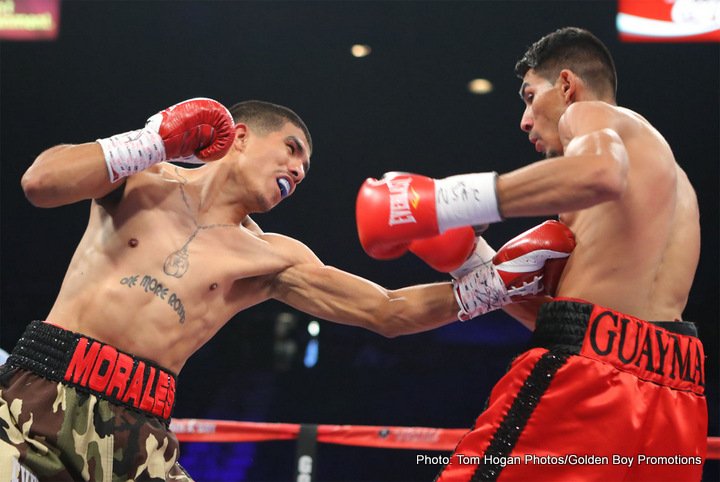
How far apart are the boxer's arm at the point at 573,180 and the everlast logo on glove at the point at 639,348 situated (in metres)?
0.26

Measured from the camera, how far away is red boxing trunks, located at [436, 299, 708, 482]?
4.74 ft

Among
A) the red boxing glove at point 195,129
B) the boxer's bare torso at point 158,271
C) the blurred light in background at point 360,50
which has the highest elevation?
the blurred light in background at point 360,50

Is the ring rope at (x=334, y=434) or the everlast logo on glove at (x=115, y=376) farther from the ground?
the ring rope at (x=334, y=434)

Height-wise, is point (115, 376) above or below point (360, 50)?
below

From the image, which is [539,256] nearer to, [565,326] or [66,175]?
[565,326]

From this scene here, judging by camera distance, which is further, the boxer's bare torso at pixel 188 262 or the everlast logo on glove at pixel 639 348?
the boxer's bare torso at pixel 188 262

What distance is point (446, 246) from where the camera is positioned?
→ 1.87 meters

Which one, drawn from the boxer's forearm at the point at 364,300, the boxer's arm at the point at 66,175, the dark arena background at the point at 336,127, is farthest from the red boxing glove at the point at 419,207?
the dark arena background at the point at 336,127

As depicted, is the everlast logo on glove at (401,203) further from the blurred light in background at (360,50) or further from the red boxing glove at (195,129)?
the blurred light in background at (360,50)

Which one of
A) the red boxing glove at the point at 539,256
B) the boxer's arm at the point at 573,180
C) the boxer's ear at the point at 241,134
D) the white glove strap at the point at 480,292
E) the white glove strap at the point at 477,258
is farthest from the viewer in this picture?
the boxer's ear at the point at 241,134

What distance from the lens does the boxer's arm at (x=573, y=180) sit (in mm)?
1390

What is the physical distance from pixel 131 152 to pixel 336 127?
4879 mm

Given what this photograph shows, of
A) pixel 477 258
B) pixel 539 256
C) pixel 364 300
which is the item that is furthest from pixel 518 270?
pixel 364 300

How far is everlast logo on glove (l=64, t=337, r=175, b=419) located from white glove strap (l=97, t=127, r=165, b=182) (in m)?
0.41
